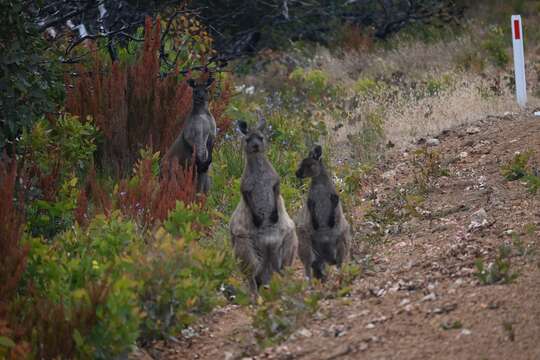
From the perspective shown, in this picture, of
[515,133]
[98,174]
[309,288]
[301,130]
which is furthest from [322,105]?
[309,288]

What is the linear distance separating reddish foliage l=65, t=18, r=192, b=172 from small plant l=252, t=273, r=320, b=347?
4825 millimetres

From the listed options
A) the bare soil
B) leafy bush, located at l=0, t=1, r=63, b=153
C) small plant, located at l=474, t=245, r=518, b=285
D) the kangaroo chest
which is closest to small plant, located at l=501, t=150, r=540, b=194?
the bare soil

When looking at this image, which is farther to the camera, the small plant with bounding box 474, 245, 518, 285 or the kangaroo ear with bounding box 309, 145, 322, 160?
the kangaroo ear with bounding box 309, 145, 322, 160

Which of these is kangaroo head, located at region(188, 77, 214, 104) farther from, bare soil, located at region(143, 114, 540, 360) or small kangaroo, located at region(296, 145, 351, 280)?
small kangaroo, located at region(296, 145, 351, 280)

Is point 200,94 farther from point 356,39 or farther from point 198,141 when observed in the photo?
point 356,39

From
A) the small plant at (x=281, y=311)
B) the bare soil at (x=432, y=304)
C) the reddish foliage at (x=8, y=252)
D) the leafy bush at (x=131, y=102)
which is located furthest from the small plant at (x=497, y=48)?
the reddish foliage at (x=8, y=252)

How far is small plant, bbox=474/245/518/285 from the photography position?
282 inches

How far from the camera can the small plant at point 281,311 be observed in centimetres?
707

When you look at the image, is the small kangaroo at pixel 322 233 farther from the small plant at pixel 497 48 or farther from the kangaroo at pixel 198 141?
the small plant at pixel 497 48

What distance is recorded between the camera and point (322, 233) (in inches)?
360

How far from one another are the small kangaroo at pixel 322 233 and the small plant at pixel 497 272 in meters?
1.86

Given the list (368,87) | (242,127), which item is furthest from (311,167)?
(368,87)

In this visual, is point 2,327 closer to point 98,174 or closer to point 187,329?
point 187,329

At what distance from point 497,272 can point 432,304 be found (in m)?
0.53
